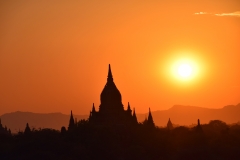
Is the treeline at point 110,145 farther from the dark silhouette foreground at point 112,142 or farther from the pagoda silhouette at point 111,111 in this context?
the pagoda silhouette at point 111,111

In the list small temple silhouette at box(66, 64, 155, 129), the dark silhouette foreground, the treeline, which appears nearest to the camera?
the treeline

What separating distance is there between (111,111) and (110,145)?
22124 mm

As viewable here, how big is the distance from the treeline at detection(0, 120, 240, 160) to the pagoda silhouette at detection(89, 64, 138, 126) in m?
3.29

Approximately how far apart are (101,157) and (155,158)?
8.98 m

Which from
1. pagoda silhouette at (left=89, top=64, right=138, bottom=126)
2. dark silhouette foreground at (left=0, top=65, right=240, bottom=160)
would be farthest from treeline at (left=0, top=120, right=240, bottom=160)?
pagoda silhouette at (left=89, top=64, right=138, bottom=126)

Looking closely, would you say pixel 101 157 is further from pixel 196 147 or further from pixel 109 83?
pixel 109 83

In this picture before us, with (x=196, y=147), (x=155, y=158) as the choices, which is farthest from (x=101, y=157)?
(x=196, y=147)

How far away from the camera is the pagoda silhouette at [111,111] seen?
420ft

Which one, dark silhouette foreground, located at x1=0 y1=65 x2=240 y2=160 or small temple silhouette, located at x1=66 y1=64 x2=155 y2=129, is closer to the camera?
dark silhouette foreground, located at x1=0 y1=65 x2=240 y2=160

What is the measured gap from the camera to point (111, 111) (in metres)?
129

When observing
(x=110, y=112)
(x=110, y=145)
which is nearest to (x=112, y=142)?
(x=110, y=145)

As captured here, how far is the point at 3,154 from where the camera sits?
328ft

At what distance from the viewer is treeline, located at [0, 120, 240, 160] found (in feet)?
328

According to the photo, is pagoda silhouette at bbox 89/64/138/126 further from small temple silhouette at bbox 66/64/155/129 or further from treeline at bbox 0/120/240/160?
treeline at bbox 0/120/240/160
